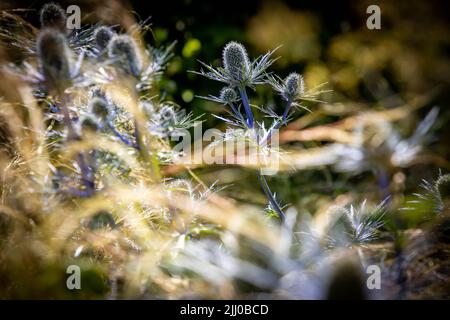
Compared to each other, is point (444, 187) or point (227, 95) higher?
point (227, 95)

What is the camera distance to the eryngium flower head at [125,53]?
0.74 meters

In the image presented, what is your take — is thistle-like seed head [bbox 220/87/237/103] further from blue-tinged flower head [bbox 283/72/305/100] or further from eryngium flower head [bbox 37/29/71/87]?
eryngium flower head [bbox 37/29/71/87]

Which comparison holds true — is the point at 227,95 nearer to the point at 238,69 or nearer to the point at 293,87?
the point at 238,69

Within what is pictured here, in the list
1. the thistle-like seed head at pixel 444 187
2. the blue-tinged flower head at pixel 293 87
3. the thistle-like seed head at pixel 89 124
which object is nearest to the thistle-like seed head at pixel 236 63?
the blue-tinged flower head at pixel 293 87

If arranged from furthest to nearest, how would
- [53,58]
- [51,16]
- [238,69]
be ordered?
[238,69]
[51,16]
[53,58]

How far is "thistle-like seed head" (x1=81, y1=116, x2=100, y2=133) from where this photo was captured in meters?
0.72

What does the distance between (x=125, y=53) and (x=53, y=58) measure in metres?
0.14

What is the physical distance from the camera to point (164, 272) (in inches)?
34.8

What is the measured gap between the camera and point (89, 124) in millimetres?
717

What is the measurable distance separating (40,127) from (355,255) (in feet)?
2.96

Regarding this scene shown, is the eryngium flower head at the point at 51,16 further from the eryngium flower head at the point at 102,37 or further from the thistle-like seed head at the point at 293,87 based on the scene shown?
the thistle-like seed head at the point at 293,87

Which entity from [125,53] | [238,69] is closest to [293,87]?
[238,69]

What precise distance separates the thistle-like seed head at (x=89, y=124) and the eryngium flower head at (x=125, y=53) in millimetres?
139
